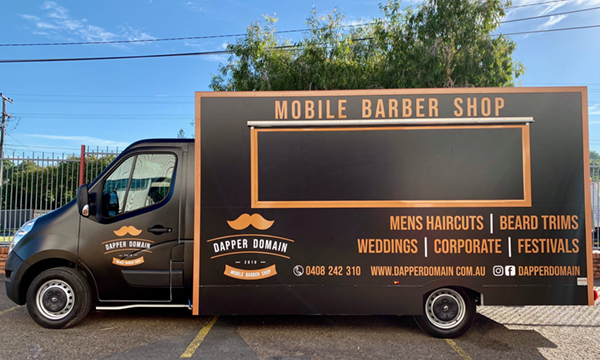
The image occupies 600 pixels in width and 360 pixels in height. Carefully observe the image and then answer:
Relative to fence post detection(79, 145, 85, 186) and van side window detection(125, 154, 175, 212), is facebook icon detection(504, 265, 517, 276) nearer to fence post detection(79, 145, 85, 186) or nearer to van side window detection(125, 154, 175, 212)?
van side window detection(125, 154, 175, 212)

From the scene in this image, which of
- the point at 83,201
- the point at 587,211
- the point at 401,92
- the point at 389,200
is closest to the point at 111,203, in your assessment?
the point at 83,201

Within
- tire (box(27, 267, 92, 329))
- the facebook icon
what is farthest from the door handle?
the facebook icon

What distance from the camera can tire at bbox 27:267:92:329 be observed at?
14.7 ft

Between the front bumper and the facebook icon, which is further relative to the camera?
the front bumper

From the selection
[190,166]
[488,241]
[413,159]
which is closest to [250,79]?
[190,166]

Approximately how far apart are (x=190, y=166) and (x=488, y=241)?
3535 mm

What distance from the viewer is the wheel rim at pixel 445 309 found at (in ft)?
14.3

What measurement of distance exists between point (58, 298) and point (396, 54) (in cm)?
910

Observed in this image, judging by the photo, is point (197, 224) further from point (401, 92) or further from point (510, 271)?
point (510, 271)

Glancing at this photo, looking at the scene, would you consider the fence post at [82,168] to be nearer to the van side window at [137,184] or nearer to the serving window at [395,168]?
the van side window at [137,184]

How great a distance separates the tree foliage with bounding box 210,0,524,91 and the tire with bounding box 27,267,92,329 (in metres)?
7.45

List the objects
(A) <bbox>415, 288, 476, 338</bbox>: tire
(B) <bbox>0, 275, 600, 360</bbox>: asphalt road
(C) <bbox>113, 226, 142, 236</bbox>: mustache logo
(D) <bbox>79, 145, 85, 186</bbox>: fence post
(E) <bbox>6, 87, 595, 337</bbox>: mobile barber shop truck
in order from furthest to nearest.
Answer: (D) <bbox>79, 145, 85, 186</bbox>: fence post < (C) <bbox>113, 226, 142, 236</bbox>: mustache logo < (A) <bbox>415, 288, 476, 338</bbox>: tire < (E) <bbox>6, 87, 595, 337</bbox>: mobile barber shop truck < (B) <bbox>0, 275, 600, 360</bbox>: asphalt road

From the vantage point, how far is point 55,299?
452 centimetres

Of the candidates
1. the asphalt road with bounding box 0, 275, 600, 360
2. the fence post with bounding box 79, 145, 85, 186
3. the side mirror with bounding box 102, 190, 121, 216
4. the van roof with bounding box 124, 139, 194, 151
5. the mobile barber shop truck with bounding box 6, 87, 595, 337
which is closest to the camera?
the asphalt road with bounding box 0, 275, 600, 360
